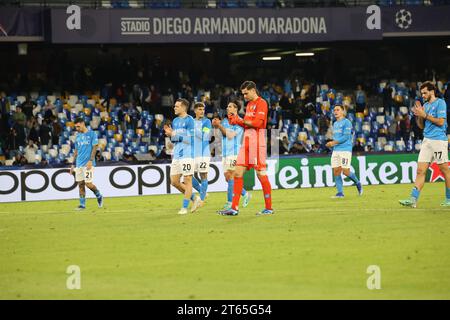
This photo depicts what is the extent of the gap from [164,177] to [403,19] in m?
13.3

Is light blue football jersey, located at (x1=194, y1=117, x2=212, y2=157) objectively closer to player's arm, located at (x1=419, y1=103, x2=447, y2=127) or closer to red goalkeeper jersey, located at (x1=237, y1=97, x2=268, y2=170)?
red goalkeeper jersey, located at (x1=237, y1=97, x2=268, y2=170)

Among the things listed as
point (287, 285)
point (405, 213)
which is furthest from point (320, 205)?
point (287, 285)

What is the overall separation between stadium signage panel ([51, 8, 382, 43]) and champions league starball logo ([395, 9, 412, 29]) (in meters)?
0.92

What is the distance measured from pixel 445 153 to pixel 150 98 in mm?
18951

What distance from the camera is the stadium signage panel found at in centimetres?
3300

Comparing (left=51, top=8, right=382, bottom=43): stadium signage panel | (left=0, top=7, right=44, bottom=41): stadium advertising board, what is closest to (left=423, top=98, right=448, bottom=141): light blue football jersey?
(left=51, top=8, right=382, bottom=43): stadium signage panel

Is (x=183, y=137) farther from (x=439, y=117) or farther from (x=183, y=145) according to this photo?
(x=439, y=117)

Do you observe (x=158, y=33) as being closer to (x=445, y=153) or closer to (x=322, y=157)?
(x=322, y=157)

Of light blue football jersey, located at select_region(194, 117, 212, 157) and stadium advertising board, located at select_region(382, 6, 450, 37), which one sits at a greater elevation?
stadium advertising board, located at select_region(382, 6, 450, 37)

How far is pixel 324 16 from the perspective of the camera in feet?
115

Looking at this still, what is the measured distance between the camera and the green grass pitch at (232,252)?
10273 mm

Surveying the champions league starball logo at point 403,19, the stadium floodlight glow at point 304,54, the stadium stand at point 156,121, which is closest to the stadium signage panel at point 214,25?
the champions league starball logo at point 403,19
